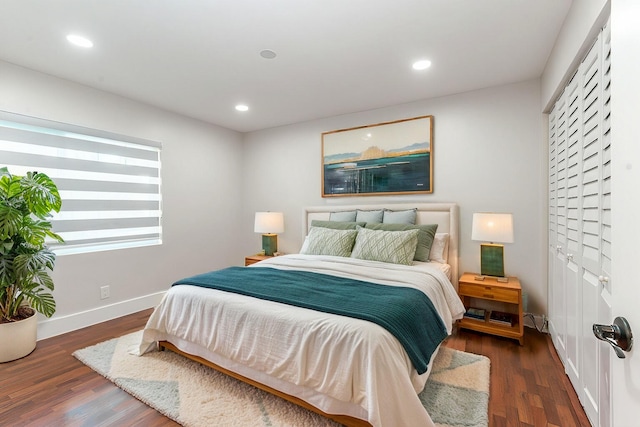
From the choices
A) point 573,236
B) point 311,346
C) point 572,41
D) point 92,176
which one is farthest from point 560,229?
point 92,176

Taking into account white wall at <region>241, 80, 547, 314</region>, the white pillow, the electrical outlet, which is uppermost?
white wall at <region>241, 80, 547, 314</region>

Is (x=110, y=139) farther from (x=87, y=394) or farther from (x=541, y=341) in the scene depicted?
(x=541, y=341)

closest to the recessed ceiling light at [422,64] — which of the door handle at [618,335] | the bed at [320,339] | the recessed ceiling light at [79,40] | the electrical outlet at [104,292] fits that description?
the bed at [320,339]

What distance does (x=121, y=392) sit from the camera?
197 cm

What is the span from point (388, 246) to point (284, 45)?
6.49 ft

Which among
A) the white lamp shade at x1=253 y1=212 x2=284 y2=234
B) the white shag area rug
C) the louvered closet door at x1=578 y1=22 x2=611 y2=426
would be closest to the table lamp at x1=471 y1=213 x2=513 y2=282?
the white shag area rug

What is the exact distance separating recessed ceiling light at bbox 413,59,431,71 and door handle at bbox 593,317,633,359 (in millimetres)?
2458

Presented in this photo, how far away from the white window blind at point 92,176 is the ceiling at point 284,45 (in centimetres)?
57

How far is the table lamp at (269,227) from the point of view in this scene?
13.6 ft

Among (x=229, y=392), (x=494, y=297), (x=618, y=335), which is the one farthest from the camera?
(x=494, y=297)

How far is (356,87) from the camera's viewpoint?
3.11 m

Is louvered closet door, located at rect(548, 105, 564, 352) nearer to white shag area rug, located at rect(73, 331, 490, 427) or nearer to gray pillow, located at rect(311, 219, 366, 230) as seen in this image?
white shag area rug, located at rect(73, 331, 490, 427)

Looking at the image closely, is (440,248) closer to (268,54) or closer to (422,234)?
(422,234)

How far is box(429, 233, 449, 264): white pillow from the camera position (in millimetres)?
3082
